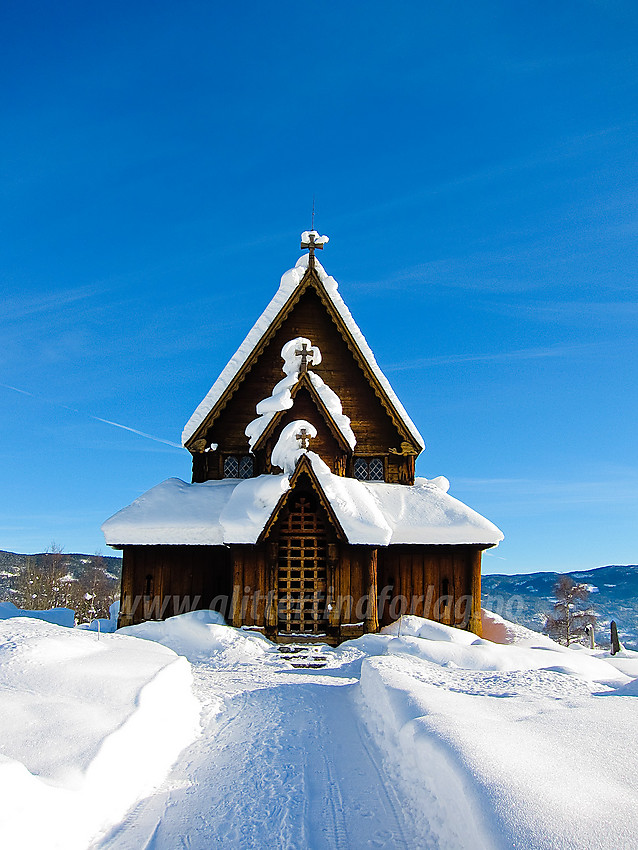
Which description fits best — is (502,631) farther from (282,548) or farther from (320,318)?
(320,318)

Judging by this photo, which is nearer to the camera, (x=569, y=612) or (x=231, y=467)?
(x=231, y=467)

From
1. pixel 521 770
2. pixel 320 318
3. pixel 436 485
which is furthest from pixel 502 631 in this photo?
pixel 521 770

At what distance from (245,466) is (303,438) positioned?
310cm

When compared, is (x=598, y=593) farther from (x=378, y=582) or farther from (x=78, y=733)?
(x=78, y=733)

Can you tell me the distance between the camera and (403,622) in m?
14.1

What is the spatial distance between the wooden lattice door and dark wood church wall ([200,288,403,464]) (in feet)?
10.9

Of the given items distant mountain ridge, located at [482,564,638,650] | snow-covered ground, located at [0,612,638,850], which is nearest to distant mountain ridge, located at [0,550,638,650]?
distant mountain ridge, located at [482,564,638,650]

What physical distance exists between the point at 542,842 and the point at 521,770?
0.91 m

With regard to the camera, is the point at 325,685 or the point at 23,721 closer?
the point at 23,721

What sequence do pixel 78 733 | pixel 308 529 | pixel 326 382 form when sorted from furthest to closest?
1. pixel 326 382
2. pixel 308 529
3. pixel 78 733

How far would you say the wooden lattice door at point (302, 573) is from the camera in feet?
45.0

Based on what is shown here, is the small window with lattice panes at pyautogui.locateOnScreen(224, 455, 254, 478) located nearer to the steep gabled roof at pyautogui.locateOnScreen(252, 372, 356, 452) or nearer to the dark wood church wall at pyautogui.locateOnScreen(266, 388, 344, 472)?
the steep gabled roof at pyautogui.locateOnScreen(252, 372, 356, 452)

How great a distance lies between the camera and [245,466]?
16.7 meters

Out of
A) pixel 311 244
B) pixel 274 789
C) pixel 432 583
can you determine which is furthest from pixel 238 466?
pixel 274 789
